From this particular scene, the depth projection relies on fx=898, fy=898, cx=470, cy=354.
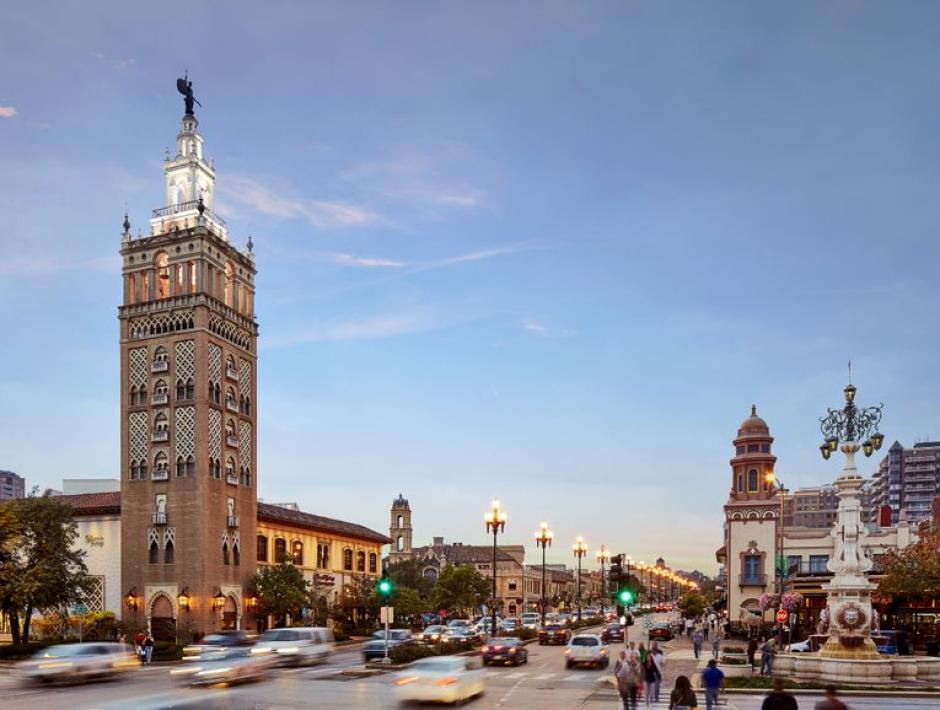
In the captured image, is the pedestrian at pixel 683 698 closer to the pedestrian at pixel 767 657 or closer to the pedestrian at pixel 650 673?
the pedestrian at pixel 650 673

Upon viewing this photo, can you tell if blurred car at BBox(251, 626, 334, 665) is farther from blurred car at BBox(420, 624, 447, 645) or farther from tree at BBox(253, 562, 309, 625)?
tree at BBox(253, 562, 309, 625)

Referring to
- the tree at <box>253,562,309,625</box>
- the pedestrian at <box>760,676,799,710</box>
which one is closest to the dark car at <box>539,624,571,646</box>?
the tree at <box>253,562,309,625</box>

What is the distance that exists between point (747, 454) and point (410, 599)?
32280 mm

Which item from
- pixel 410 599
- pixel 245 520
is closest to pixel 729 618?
pixel 410 599

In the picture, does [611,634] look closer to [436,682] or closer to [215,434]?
[215,434]

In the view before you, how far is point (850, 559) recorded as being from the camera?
3547cm

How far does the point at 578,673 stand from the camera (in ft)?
125

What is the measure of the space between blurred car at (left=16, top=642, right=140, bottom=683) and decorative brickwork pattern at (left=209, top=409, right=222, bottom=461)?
30.5 m

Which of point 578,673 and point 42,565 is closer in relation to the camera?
point 578,673

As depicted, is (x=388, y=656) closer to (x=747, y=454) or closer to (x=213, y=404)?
(x=213, y=404)

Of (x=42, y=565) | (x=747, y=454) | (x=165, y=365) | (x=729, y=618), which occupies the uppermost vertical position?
(x=165, y=365)

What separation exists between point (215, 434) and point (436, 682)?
43.4 m

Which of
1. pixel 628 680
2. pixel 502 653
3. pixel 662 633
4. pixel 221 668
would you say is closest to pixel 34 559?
pixel 221 668

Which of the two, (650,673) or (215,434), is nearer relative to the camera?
(650,673)
